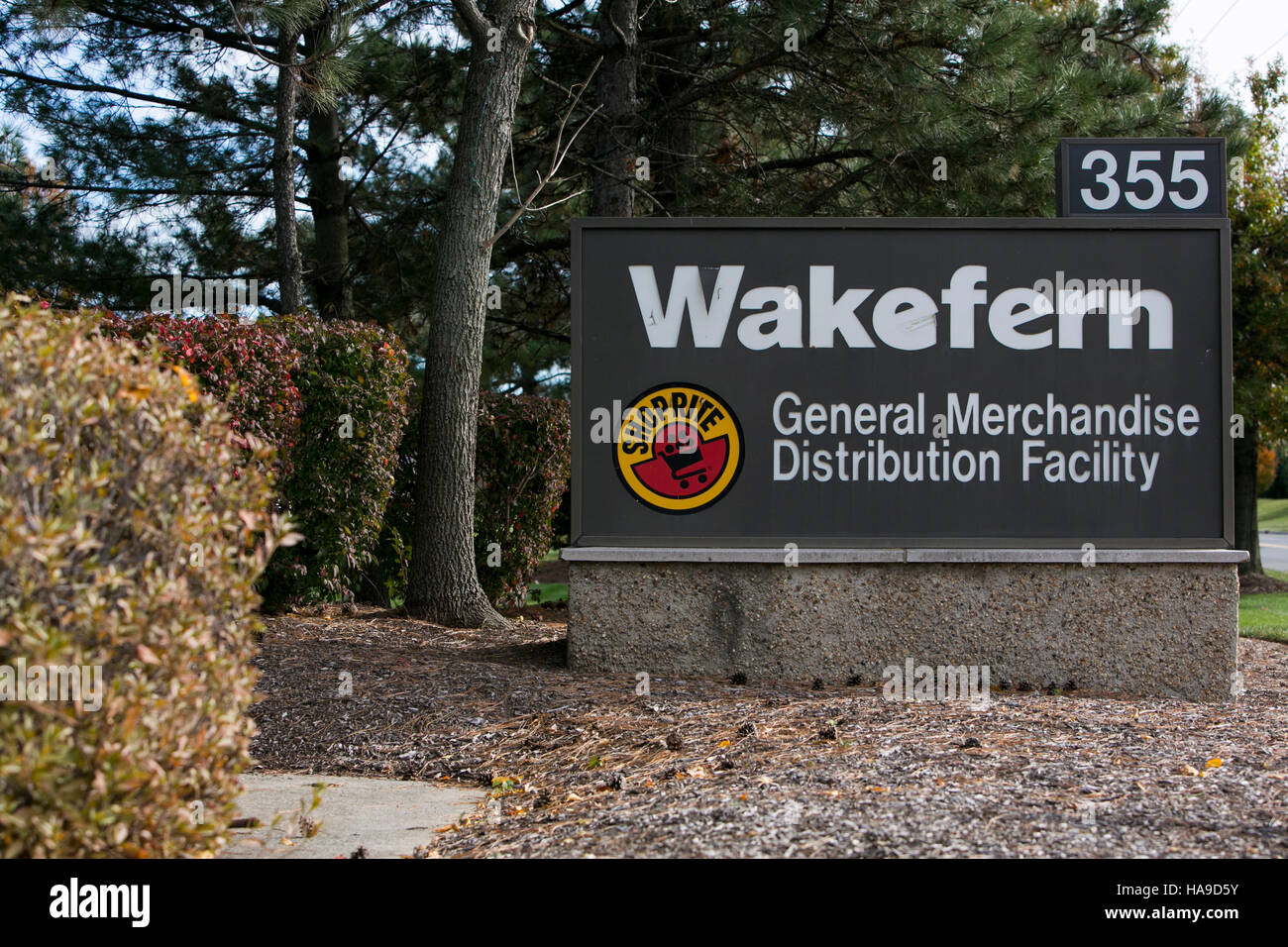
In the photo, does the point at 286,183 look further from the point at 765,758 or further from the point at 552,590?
the point at 765,758

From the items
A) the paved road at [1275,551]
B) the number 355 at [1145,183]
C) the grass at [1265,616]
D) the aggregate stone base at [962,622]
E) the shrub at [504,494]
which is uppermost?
the number 355 at [1145,183]

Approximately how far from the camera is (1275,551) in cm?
2970

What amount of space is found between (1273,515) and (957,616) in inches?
2193

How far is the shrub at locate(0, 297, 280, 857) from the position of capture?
8.25ft

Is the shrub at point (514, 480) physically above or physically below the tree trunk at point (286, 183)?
below

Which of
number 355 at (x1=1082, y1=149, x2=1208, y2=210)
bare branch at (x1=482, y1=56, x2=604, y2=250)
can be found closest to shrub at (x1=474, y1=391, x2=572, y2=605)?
bare branch at (x1=482, y1=56, x2=604, y2=250)

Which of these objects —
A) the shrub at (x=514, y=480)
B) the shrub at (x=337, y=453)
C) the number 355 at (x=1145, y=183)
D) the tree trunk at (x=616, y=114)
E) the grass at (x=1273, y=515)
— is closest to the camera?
the number 355 at (x=1145, y=183)

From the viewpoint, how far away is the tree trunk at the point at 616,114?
11.9 m

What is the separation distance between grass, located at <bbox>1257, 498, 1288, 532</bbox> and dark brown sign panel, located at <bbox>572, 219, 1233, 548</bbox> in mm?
40401

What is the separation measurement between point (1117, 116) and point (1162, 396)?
654 centimetres

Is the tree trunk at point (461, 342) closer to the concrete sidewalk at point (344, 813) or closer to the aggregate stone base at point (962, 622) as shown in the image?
the aggregate stone base at point (962, 622)

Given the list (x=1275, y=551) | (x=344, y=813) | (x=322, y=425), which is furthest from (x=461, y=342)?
(x=1275, y=551)

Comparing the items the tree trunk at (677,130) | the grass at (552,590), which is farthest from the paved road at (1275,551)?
the tree trunk at (677,130)

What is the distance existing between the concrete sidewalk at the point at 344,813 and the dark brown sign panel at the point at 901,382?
7.69 ft
